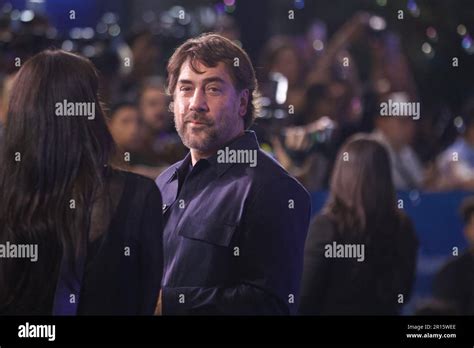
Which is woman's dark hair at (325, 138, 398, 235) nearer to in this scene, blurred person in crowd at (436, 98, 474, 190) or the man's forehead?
blurred person in crowd at (436, 98, 474, 190)

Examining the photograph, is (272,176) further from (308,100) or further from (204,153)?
(308,100)

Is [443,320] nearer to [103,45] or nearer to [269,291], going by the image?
[269,291]

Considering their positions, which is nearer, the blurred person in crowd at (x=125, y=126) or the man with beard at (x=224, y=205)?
the man with beard at (x=224, y=205)

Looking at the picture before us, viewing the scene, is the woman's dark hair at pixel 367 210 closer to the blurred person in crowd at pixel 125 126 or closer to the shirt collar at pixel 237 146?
the shirt collar at pixel 237 146

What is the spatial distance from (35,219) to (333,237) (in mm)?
1204

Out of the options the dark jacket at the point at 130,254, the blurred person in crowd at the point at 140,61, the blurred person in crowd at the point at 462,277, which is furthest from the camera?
the blurred person in crowd at the point at 462,277

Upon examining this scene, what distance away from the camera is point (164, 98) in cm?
446

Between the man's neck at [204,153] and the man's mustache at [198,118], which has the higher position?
the man's mustache at [198,118]

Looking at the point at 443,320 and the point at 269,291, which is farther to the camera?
the point at 443,320

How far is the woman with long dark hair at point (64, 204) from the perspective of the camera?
13.8 ft

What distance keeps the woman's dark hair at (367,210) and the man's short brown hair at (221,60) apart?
49 cm

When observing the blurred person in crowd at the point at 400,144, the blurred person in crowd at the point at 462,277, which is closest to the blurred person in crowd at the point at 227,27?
the blurred person in crowd at the point at 400,144

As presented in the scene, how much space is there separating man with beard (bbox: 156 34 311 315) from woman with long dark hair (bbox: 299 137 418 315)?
17 centimetres

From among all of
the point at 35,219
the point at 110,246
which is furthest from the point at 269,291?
the point at 35,219
